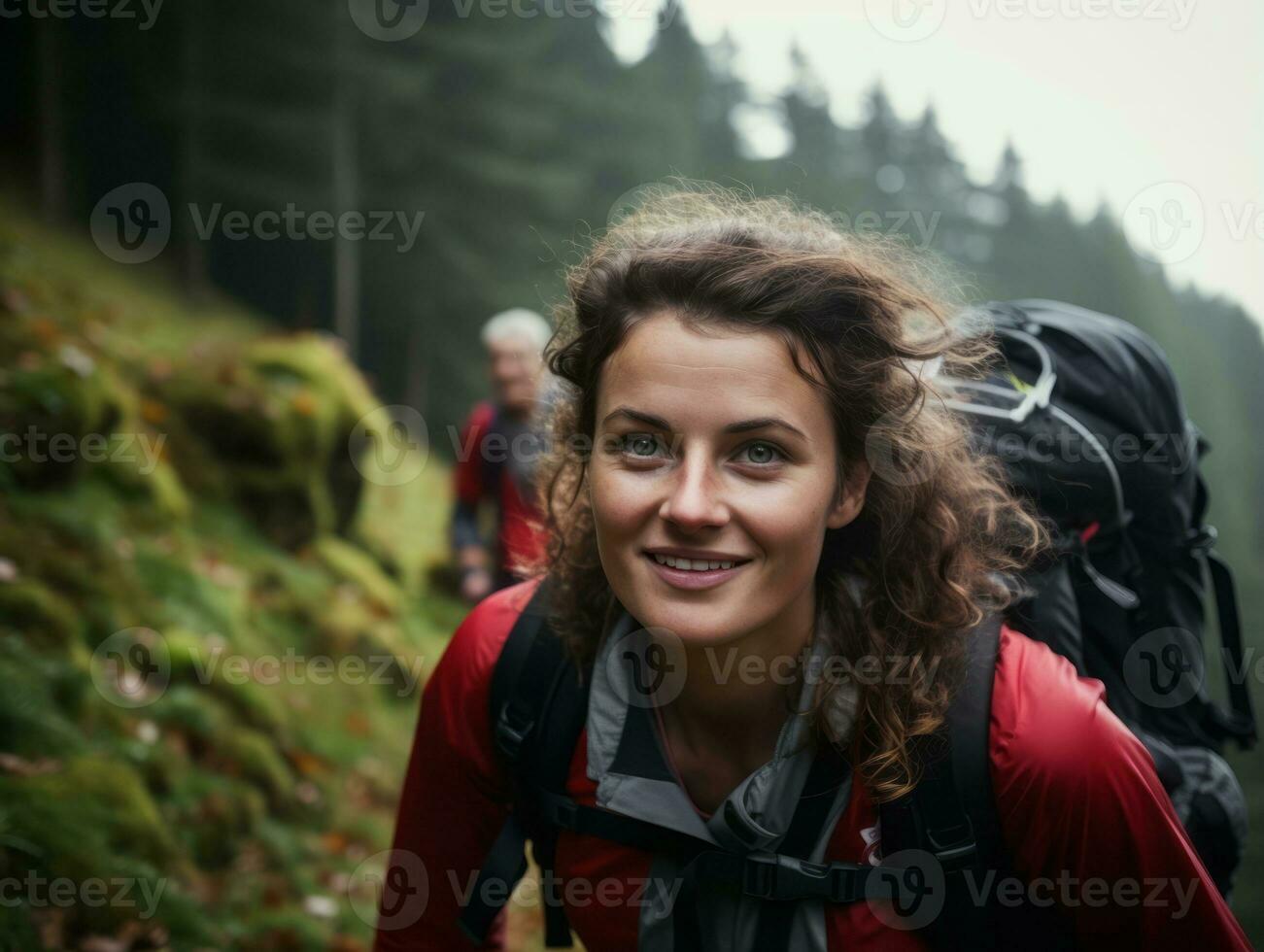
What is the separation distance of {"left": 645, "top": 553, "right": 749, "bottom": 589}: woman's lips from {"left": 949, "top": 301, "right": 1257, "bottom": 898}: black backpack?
0.78 meters

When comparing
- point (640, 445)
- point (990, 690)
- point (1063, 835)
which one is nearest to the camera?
point (1063, 835)

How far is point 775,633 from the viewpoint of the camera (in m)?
2.20

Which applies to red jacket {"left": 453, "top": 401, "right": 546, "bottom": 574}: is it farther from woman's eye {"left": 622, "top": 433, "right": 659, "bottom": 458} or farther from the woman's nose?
the woman's nose

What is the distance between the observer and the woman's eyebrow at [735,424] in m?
1.95

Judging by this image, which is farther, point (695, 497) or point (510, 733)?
point (510, 733)

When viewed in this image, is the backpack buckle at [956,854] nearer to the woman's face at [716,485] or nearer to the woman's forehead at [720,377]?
the woman's face at [716,485]

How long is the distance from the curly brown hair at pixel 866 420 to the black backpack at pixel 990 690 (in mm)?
76

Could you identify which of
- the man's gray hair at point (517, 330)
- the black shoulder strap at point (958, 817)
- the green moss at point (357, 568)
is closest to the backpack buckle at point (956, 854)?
the black shoulder strap at point (958, 817)

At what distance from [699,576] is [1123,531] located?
1321mm

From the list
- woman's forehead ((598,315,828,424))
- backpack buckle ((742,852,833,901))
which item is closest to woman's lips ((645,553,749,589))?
woman's forehead ((598,315,828,424))

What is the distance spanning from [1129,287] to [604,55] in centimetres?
1554

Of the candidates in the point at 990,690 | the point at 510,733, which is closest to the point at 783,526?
the point at 990,690

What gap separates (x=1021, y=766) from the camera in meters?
1.86

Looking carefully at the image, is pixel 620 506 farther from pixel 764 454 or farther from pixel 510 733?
pixel 510 733
